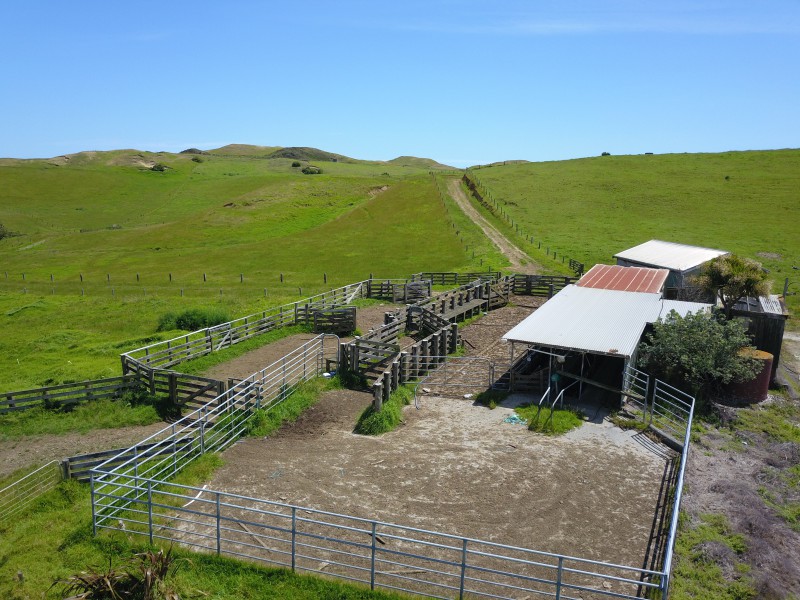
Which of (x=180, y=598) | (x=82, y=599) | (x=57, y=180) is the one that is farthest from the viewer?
(x=57, y=180)

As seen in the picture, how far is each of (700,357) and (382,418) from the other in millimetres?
10959

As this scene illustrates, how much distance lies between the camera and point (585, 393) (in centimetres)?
2058

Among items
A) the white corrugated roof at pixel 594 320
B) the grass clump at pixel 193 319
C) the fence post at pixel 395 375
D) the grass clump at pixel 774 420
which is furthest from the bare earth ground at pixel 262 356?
the grass clump at pixel 774 420

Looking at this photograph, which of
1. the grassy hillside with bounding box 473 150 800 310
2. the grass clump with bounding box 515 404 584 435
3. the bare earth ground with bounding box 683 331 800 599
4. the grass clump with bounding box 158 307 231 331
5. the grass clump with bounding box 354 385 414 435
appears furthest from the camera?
the grassy hillside with bounding box 473 150 800 310

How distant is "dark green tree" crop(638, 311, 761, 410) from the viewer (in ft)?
64.6

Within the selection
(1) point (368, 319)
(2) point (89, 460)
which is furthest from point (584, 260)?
(2) point (89, 460)

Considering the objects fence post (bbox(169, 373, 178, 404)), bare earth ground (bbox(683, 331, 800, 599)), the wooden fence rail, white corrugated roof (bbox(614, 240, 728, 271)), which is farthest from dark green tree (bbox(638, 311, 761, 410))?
the wooden fence rail

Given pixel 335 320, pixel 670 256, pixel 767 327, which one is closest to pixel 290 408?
pixel 335 320

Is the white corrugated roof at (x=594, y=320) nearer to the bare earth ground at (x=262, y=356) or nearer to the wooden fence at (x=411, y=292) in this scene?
the bare earth ground at (x=262, y=356)

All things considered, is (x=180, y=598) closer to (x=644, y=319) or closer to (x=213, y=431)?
(x=213, y=431)

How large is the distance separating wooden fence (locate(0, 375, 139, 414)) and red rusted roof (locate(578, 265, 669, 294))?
69.6ft

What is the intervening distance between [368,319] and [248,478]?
1856 cm

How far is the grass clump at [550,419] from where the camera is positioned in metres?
17.2

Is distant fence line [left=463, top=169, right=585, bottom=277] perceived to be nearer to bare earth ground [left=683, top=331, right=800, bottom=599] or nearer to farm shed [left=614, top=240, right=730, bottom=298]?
farm shed [left=614, top=240, right=730, bottom=298]
